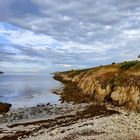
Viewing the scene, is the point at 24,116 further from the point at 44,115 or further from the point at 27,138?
the point at 27,138

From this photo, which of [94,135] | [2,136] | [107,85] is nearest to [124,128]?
[94,135]

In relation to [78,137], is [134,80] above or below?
above

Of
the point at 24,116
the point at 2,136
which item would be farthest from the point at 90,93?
the point at 2,136

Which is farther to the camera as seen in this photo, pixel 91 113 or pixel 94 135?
pixel 91 113

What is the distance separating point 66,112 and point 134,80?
12.0 meters

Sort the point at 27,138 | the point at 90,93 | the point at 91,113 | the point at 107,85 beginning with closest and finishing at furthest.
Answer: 1. the point at 27,138
2. the point at 91,113
3. the point at 107,85
4. the point at 90,93

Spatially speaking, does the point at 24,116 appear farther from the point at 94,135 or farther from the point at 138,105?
the point at 94,135

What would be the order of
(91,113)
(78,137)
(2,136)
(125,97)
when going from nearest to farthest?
1. (78,137)
2. (2,136)
3. (91,113)
4. (125,97)

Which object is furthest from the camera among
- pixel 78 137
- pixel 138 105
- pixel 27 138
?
pixel 138 105

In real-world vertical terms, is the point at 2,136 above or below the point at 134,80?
below

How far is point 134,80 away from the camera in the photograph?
4819 centimetres

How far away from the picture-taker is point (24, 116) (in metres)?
43.9

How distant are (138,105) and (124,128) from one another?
12.7 metres

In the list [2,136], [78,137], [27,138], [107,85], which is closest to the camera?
[78,137]
